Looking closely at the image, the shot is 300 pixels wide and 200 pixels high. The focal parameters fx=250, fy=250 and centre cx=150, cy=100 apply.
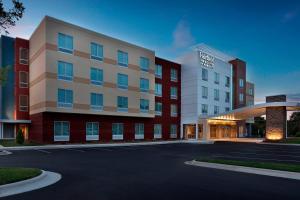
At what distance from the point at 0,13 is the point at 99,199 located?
307 inches

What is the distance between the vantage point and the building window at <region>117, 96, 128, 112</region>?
112ft

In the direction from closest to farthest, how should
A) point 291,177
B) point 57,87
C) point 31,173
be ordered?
point 31,173, point 291,177, point 57,87

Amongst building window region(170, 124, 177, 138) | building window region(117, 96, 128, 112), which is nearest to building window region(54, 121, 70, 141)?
building window region(117, 96, 128, 112)

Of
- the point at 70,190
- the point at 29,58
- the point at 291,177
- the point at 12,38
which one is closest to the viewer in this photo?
the point at 70,190

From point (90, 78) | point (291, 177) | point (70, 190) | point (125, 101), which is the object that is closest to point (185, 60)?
point (125, 101)

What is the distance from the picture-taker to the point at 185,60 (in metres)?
44.0

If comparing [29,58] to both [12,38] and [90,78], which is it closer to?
[12,38]

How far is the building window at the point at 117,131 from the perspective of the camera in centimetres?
3422

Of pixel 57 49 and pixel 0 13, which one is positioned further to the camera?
pixel 57 49

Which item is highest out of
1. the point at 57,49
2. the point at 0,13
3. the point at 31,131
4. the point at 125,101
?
the point at 57,49

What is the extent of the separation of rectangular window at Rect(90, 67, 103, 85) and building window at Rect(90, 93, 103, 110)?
5.10 feet

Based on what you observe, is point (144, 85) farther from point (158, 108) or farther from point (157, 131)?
point (157, 131)

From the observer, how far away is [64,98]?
94.5 ft

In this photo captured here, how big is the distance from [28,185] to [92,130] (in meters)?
23.6
